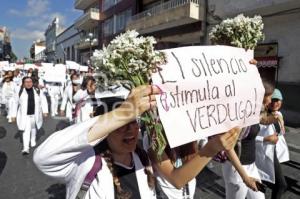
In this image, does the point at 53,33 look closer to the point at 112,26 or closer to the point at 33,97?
the point at 112,26

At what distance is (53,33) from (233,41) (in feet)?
304

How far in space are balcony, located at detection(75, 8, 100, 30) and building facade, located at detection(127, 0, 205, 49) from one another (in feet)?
54.0

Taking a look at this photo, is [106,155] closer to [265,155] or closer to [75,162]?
[75,162]

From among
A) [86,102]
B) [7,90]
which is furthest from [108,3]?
[86,102]

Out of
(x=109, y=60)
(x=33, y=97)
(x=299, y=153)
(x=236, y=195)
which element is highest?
(x=109, y=60)

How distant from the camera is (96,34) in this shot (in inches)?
1609

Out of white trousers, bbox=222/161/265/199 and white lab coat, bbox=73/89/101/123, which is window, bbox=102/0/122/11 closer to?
white lab coat, bbox=73/89/101/123

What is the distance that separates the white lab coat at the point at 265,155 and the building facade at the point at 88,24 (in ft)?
108

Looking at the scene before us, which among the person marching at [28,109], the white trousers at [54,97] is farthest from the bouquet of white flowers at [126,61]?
the white trousers at [54,97]

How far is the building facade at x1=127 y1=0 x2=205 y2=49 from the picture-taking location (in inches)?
671

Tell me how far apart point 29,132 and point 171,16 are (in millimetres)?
12627

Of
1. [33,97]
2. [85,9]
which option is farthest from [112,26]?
[33,97]

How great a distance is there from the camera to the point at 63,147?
1.60 metres

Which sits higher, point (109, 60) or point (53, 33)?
point (53, 33)
